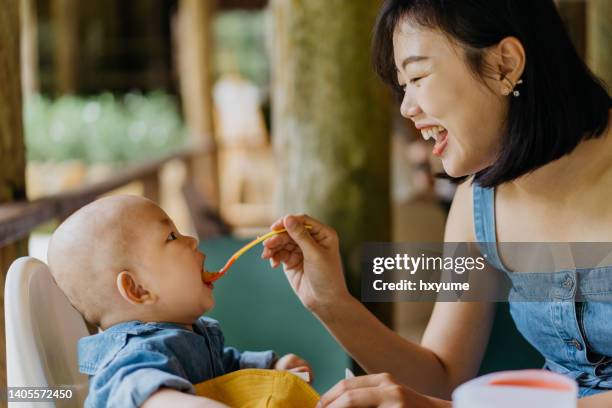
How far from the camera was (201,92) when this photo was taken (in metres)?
7.89

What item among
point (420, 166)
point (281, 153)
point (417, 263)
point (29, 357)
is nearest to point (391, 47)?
point (417, 263)

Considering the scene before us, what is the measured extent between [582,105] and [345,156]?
1.81 meters

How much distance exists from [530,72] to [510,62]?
33 mm

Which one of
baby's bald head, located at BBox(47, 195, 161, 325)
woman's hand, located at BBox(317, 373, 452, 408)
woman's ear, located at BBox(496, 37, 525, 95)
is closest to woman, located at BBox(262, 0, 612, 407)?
woman's ear, located at BBox(496, 37, 525, 95)

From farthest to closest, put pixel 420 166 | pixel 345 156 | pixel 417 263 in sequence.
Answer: pixel 420 166, pixel 345 156, pixel 417 263

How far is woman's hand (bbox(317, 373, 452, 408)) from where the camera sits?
982 mm

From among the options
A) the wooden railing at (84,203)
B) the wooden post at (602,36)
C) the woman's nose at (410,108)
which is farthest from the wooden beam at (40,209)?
the wooden post at (602,36)

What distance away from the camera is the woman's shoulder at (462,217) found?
4.85 ft

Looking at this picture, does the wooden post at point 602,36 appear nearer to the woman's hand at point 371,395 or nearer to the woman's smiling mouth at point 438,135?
the woman's smiling mouth at point 438,135

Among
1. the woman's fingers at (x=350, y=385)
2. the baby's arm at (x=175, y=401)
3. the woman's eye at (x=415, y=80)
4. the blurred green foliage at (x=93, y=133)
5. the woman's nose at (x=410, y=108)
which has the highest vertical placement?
the woman's eye at (x=415, y=80)

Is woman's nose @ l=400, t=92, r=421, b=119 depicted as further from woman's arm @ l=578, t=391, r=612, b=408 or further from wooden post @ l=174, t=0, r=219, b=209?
wooden post @ l=174, t=0, r=219, b=209

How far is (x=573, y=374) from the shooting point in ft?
4.41

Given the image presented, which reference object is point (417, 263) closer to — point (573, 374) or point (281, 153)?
point (573, 374)

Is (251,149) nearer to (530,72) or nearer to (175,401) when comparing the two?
(530,72)
